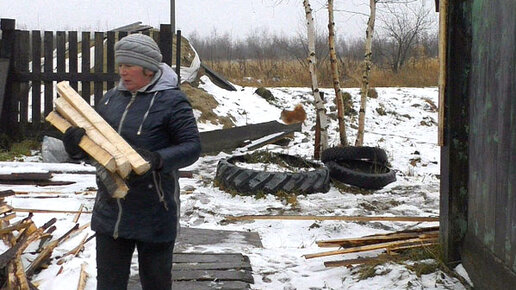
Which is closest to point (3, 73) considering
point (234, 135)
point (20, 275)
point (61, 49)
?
point (61, 49)

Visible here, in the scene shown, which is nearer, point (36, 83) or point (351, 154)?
point (351, 154)

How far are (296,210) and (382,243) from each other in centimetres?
215

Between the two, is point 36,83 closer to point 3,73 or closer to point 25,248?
point 3,73

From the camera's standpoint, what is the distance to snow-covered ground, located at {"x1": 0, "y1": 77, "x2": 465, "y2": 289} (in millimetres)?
4340

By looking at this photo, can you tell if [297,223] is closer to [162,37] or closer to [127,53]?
[127,53]

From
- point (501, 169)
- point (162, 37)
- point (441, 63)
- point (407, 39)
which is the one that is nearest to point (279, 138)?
point (162, 37)

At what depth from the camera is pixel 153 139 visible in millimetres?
2982

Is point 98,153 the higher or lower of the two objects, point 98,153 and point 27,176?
the higher

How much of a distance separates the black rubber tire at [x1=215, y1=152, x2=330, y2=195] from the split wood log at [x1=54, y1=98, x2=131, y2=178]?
440cm

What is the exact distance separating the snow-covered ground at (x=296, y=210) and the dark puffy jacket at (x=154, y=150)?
Result: 1.33 meters

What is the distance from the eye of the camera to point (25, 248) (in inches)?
168

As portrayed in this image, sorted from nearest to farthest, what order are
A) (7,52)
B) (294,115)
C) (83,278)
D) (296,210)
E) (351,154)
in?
(83,278) → (296,210) → (351,154) → (7,52) → (294,115)

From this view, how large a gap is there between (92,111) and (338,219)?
140 inches

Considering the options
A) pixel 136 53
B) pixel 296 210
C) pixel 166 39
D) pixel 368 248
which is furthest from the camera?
pixel 166 39
